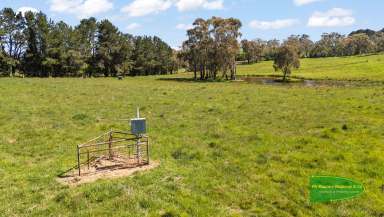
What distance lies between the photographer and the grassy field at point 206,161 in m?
10.7

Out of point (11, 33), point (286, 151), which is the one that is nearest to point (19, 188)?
point (286, 151)

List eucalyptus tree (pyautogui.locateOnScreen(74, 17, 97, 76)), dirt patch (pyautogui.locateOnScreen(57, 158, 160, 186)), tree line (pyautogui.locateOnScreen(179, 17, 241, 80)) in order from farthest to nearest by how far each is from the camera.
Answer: eucalyptus tree (pyautogui.locateOnScreen(74, 17, 97, 76)) < tree line (pyautogui.locateOnScreen(179, 17, 241, 80)) < dirt patch (pyautogui.locateOnScreen(57, 158, 160, 186))

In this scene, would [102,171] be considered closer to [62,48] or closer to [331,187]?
[331,187]

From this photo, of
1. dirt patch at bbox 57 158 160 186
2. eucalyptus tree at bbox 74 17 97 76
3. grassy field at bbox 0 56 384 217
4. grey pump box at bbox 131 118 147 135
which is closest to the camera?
grassy field at bbox 0 56 384 217

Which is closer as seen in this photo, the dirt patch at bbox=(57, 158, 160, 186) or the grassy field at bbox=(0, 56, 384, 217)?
the grassy field at bbox=(0, 56, 384, 217)

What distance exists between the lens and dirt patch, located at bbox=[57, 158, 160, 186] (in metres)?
12.8

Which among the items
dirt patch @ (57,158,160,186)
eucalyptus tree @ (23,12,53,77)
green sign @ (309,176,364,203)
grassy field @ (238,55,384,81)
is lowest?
dirt patch @ (57,158,160,186)

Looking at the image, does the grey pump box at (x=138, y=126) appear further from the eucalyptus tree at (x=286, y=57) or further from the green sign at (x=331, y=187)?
the eucalyptus tree at (x=286, y=57)

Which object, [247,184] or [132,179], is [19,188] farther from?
[247,184]

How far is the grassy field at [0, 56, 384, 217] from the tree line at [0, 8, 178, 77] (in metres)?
68.8

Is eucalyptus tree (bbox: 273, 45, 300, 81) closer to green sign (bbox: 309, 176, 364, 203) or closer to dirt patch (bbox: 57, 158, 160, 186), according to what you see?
dirt patch (bbox: 57, 158, 160, 186)

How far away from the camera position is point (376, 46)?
7746 inches

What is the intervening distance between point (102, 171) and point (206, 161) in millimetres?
4399

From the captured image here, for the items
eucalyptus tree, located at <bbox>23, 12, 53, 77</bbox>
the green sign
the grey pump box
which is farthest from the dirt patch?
eucalyptus tree, located at <bbox>23, 12, 53, 77</bbox>
